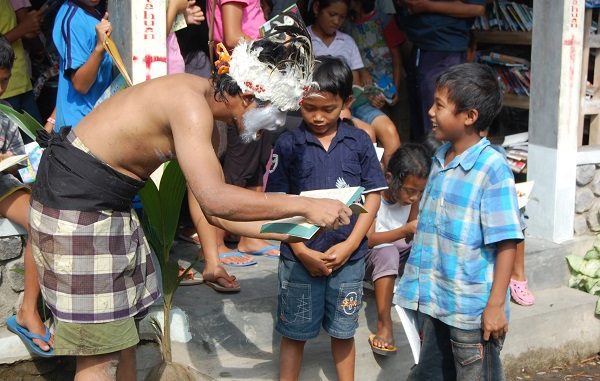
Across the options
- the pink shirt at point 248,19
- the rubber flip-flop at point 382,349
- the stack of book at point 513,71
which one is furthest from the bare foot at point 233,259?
the stack of book at point 513,71

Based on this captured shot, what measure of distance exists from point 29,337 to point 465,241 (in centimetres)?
211

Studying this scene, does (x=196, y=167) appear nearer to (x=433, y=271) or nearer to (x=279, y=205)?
(x=279, y=205)

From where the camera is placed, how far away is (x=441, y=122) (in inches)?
159

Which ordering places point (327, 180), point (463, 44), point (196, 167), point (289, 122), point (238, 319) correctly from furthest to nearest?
point (463, 44)
point (289, 122)
point (238, 319)
point (327, 180)
point (196, 167)

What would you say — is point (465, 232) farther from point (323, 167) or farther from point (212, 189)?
point (212, 189)

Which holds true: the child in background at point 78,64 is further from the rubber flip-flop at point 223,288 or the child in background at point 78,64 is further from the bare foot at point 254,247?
the bare foot at point 254,247

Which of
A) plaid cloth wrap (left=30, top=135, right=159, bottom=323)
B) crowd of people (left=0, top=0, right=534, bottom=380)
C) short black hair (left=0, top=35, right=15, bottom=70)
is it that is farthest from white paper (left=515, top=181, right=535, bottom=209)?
short black hair (left=0, top=35, right=15, bottom=70)

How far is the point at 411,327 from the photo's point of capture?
4.17 metres

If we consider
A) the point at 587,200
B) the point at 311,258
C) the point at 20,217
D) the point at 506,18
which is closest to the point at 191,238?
the point at 20,217

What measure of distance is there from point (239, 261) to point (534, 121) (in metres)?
2.38

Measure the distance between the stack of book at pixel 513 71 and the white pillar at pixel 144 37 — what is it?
3.43 meters

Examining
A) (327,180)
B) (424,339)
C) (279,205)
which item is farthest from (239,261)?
(279,205)

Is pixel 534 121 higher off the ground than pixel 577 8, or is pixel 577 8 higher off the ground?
pixel 577 8

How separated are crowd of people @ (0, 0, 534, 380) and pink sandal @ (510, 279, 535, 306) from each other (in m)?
1.00
